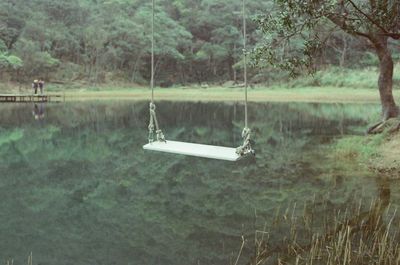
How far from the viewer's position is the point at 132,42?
1761 inches

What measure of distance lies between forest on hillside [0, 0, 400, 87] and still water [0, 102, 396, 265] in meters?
22.6

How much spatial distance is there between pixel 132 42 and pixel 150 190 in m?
35.9

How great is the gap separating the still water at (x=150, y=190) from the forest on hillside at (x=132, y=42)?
2260 cm

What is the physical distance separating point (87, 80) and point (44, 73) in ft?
13.3

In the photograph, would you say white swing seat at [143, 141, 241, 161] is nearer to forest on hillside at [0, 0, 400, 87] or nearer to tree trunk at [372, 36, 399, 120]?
tree trunk at [372, 36, 399, 120]

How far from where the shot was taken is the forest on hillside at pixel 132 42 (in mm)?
41656

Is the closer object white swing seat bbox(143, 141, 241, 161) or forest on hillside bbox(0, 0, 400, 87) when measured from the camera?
white swing seat bbox(143, 141, 241, 161)

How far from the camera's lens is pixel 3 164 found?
1385cm

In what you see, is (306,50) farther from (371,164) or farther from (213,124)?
(213,124)

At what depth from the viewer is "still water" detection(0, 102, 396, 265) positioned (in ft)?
23.3

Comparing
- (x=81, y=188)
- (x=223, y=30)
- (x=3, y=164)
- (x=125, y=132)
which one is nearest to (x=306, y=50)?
(x=81, y=188)

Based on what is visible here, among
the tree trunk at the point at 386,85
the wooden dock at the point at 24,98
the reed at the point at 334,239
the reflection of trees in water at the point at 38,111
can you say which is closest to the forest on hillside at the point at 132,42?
the wooden dock at the point at 24,98

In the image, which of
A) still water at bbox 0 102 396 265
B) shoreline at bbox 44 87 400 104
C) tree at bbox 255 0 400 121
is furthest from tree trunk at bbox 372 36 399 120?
shoreline at bbox 44 87 400 104

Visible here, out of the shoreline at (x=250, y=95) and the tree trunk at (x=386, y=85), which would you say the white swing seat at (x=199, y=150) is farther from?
the shoreline at (x=250, y=95)
